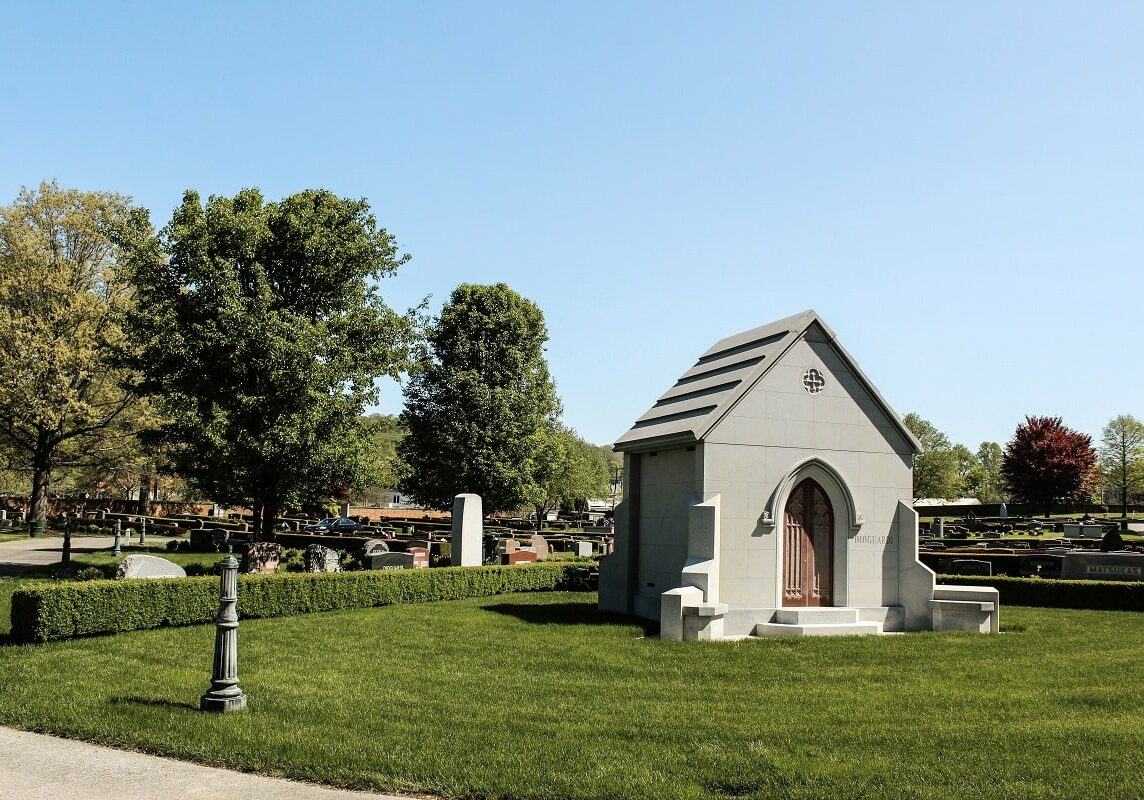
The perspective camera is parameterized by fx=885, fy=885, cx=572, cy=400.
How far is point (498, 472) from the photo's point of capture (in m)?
41.7

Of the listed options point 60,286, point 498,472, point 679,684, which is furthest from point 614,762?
point 60,286

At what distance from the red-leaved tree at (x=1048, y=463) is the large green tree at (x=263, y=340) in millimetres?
71092

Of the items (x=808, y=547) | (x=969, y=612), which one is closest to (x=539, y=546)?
(x=808, y=547)

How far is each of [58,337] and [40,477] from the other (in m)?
7.32

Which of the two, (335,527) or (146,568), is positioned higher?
(146,568)

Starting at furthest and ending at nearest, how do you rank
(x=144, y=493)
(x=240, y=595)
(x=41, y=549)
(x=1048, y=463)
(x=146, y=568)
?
1. (x=1048, y=463)
2. (x=144, y=493)
3. (x=41, y=549)
4. (x=146, y=568)
5. (x=240, y=595)

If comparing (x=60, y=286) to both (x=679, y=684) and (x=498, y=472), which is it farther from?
(x=679, y=684)

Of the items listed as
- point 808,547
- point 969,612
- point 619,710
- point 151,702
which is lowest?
point 151,702

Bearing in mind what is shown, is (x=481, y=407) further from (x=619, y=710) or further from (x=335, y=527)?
(x=619, y=710)

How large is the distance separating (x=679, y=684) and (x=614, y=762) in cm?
415

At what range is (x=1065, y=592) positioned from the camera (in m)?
23.6

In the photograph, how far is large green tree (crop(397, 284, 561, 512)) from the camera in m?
42.0

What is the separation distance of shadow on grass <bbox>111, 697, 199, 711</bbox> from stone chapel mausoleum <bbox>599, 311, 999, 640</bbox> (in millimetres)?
8990

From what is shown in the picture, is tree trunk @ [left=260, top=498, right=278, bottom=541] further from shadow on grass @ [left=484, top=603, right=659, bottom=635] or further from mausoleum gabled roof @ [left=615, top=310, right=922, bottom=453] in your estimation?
mausoleum gabled roof @ [left=615, top=310, right=922, bottom=453]
